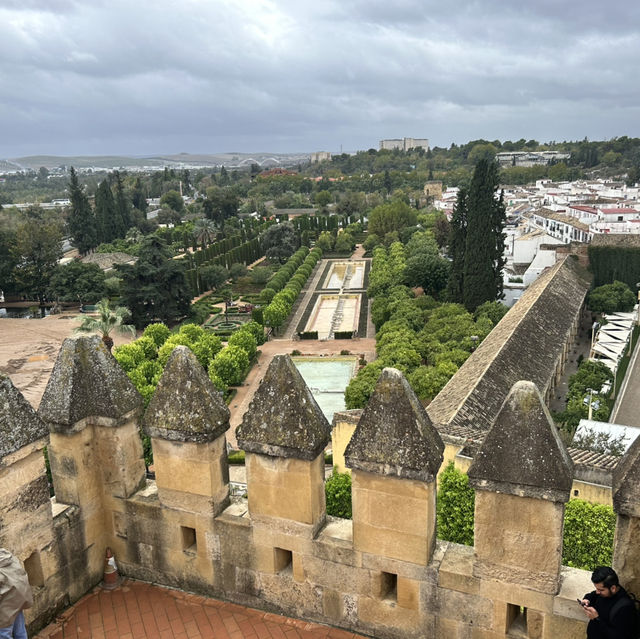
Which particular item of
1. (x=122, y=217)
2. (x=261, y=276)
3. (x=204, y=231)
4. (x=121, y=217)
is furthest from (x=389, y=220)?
(x=122, y=217)

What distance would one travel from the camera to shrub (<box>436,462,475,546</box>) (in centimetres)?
1477

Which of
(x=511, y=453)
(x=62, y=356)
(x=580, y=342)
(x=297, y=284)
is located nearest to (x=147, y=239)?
(x=297, y=284)

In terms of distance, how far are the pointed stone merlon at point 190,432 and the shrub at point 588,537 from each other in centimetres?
977

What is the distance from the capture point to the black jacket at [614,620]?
5004 millimetres

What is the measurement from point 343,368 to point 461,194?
19.1 metres

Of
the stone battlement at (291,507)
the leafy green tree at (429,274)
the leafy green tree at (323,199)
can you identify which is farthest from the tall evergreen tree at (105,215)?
the stone battlement at (291,507)

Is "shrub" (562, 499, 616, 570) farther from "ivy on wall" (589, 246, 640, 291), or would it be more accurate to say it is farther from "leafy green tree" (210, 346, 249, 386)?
"ivy on wall" (589, 246, 640, 291)

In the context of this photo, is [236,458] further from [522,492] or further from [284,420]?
[522,492]

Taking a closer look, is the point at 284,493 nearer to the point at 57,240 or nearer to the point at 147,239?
the point at 147,239

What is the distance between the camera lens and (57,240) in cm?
6225

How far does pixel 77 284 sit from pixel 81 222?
3065 cm

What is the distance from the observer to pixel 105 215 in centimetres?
9112

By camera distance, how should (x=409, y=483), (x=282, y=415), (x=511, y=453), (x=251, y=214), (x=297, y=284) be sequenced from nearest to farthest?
(x=511, y=453), (x=409, y=483), (x=282, y=415), (x=297, y=284), (x=251, y=214)

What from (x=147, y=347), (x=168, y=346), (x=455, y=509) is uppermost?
(x=455, y=509)
